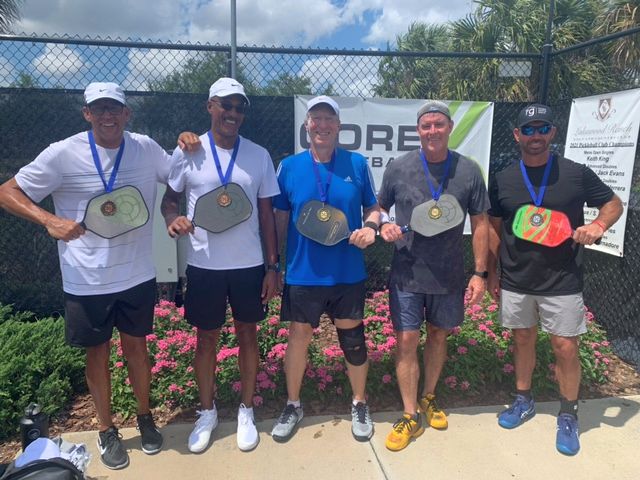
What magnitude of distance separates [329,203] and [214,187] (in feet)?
2.05

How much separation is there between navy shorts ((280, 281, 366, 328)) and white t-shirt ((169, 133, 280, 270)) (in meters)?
0.31

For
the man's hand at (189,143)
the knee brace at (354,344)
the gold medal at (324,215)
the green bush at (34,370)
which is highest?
the man's hand at (189,143)

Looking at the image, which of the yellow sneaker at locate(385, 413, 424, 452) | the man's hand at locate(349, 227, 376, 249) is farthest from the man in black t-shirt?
the man's hand at locate(349, 227, 376, 249)

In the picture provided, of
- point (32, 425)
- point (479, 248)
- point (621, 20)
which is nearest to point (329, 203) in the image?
point (479, 248)

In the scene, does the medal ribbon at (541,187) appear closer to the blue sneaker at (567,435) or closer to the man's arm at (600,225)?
the man's arm at (600,225)

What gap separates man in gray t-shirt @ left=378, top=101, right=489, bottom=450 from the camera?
267 cm

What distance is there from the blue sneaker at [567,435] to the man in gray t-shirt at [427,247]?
79 centimetres

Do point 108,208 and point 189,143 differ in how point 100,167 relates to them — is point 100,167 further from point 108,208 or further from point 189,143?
point 189,143

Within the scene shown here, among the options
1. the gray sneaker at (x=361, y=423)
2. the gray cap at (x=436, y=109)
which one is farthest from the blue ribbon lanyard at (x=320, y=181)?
the gray sneaker at (x=361, y=423)

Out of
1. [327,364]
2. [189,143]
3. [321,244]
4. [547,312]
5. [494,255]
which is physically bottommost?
[327,364]

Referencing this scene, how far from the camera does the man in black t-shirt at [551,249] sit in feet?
8.95

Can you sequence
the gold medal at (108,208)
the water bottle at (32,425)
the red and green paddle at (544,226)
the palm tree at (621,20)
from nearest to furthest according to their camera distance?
the water bottle at (32,425) < the gold medal at (108,208) < the red and green paddle at (544,226) < the palm tree at (621,20)

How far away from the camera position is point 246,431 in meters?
2.79

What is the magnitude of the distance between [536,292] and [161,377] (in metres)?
2.48
